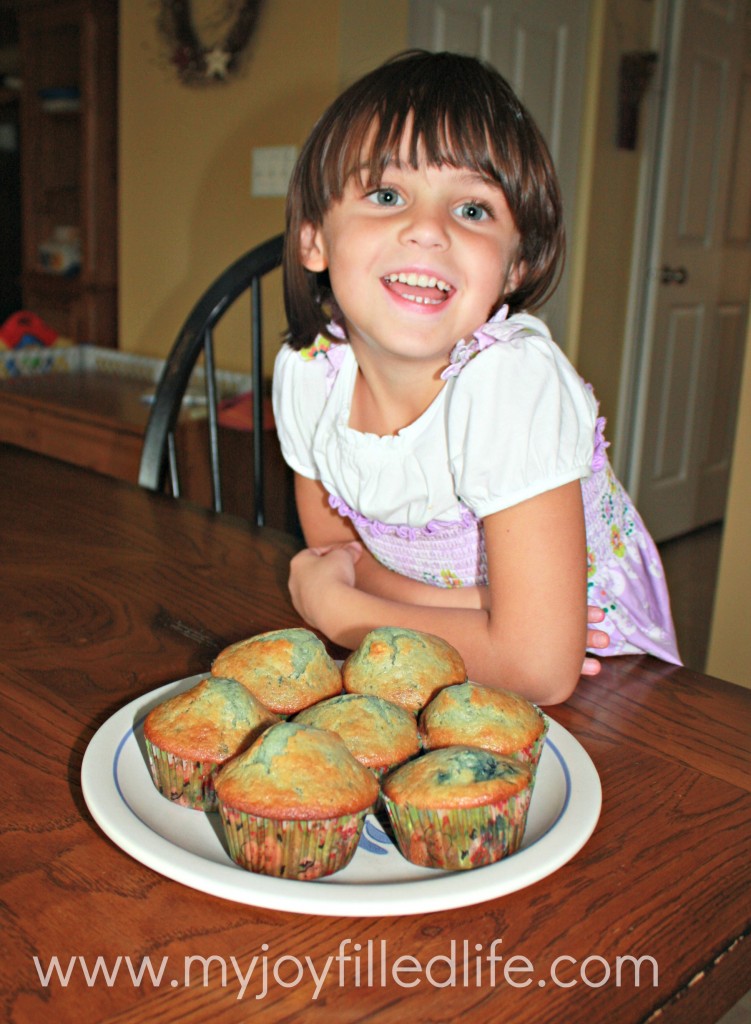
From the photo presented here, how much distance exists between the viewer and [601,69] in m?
3.26

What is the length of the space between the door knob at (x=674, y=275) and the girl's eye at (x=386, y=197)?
2.95m

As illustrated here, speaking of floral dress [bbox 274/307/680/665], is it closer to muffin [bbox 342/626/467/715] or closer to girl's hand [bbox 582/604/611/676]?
girl's hand [bbox 582/604/611/676]

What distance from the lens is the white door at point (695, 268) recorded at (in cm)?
353

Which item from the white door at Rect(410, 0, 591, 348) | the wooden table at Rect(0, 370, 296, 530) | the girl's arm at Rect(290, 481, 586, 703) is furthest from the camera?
the white door at Rect(410, 0, 591, 348)

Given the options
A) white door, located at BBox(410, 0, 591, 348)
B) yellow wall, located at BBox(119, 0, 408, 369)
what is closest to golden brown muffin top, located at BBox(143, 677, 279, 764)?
yellow wall, located at BBox(119, 0, 408, 369)

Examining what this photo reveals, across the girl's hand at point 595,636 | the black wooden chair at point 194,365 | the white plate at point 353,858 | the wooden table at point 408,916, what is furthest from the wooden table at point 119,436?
the white plate at point 353,858

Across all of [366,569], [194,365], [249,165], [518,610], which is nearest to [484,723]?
[518,610]

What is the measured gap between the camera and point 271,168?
2.79 metres

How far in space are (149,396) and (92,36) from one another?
4.46 feet

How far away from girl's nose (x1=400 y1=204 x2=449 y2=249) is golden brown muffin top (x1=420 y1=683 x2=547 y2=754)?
1.48ft

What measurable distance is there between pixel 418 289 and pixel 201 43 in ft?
7.88

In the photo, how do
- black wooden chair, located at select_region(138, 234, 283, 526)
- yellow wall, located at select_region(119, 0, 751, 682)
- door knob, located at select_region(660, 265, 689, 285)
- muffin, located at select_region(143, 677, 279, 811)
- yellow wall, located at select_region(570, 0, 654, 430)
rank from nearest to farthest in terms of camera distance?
1. muffin, located at select_region(143, 677, 279, 811)
2. black wooden chair, located at select_region(138, 234, 283, 526)
3. yellow wall, located at select_region(119, 0, 751, 682)
4. yellow wall, located at select_region(570, 0, 654, 430)
5. door knob, located at select_region(660, 265, 689, 285)

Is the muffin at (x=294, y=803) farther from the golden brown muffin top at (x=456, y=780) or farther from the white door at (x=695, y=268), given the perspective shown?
the white door at (x=695, y=268)

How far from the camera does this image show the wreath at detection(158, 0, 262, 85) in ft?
9.02
